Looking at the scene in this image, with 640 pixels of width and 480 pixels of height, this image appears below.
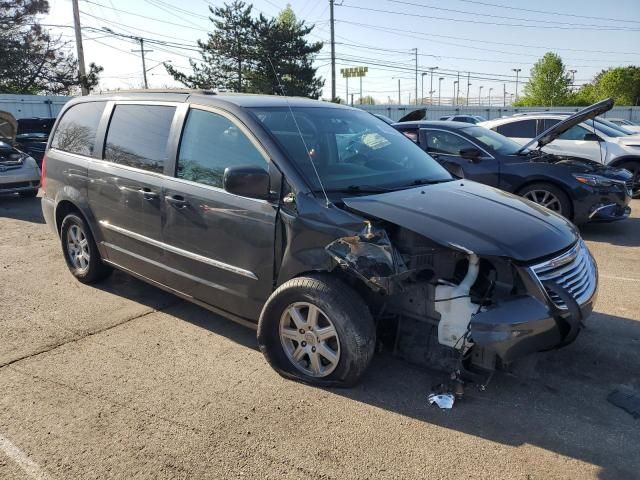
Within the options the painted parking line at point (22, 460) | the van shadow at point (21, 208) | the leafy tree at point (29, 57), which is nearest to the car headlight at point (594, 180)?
the painted parking line at point (22, 460)

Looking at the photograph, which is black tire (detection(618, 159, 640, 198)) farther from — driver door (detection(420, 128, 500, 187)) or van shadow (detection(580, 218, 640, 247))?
driver door (detection(420, 128, 500, 187))

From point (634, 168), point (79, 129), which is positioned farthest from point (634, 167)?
point (79, 129)

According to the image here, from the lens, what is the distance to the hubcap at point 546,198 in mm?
7523

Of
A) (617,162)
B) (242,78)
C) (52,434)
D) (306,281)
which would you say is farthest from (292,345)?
(242,78)

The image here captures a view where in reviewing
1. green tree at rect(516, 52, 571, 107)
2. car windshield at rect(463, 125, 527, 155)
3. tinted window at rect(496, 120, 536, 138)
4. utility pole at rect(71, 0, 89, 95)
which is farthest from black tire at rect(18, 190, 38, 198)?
green tree at rect(516, 52, 571, 107)

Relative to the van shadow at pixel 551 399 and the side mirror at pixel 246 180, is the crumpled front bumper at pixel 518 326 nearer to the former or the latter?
the van shadow at pixel 551 399

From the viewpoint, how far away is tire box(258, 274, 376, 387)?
3.10 m

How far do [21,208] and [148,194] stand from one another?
7.75 m

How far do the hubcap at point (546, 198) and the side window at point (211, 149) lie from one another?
5220mm

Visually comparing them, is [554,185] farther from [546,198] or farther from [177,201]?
[177,201]

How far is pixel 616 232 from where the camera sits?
784 cm

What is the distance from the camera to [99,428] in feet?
9.68

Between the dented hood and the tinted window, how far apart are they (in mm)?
7891

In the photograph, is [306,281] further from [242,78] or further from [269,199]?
[242,78]
